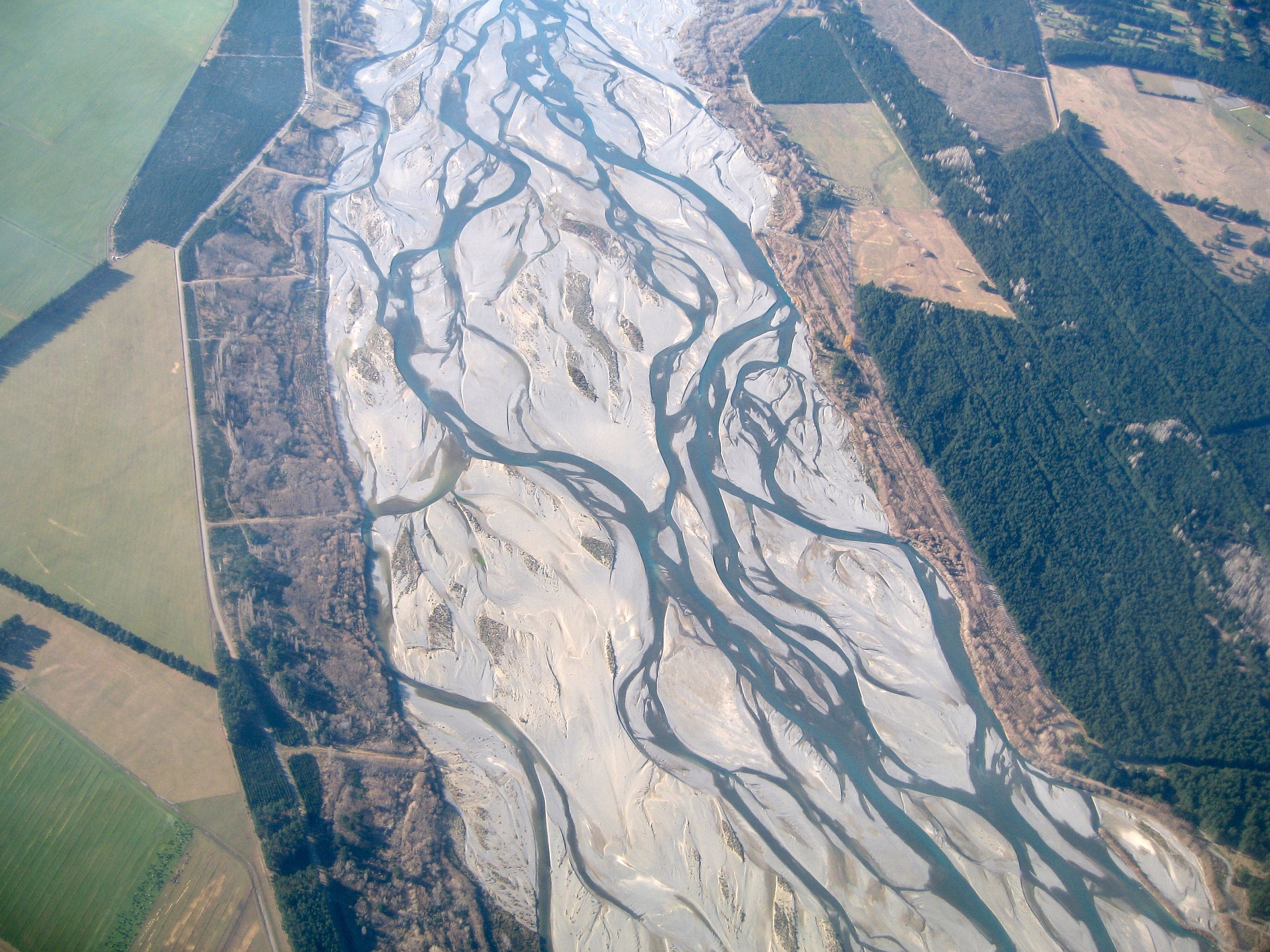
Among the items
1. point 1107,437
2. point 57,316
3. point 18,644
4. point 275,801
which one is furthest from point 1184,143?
point 18,644

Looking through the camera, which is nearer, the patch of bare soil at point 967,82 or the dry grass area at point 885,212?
the dry grass area at point 885,212

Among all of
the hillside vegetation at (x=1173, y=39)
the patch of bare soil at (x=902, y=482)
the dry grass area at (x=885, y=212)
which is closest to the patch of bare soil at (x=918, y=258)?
the dry grass area at (x=885, y=212)

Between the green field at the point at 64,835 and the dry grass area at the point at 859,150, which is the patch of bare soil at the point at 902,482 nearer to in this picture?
the dry grass area at the point at 859,150

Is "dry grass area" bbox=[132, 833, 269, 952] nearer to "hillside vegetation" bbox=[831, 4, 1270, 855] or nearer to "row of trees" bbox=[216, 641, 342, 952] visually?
"row of trees" bbox=[216, 641, 342, 952]

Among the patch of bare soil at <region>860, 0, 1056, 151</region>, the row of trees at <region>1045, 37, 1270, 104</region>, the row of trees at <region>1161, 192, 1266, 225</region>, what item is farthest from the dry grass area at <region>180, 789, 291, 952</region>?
the row of trees at <region>1045, 37, 1270, 104</region>

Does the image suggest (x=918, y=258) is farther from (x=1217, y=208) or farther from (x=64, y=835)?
(x=64, y=835)

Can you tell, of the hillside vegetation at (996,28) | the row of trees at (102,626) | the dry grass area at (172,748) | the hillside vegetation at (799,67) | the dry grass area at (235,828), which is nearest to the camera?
the dry grass area at (172,748)
